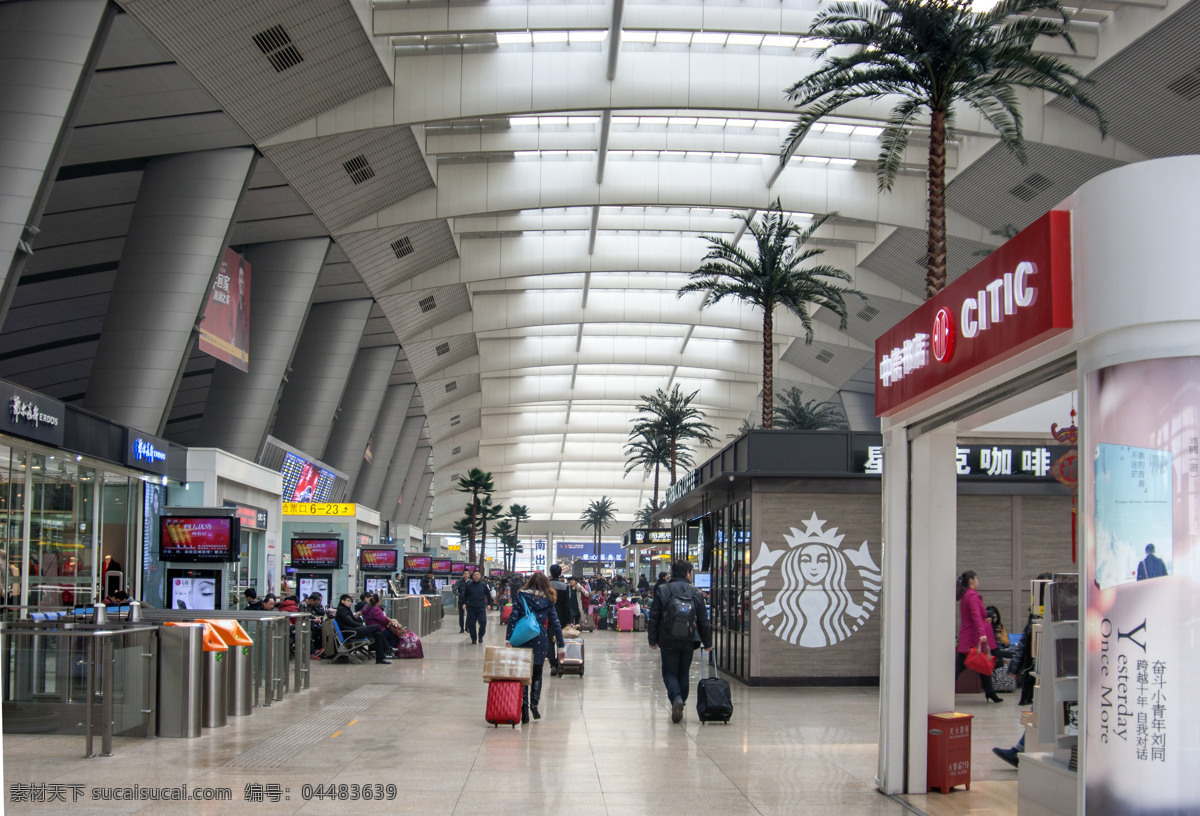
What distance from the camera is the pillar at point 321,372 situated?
37.7m

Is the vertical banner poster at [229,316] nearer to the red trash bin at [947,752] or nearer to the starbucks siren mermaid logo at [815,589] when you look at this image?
the starbucks siren mermaid logo at [815,589]

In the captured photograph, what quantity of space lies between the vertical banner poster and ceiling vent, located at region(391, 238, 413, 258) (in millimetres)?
5553

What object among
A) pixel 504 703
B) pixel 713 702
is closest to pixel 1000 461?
pixel 713 702

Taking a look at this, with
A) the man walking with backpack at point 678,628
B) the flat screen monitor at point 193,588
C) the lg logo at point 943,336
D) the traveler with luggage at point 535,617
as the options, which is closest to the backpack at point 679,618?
the man walking with backpack at point 678,628

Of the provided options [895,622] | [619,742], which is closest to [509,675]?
[619,742]

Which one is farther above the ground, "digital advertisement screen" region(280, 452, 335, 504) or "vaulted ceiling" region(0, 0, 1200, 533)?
"vaulted ceiling" region(0, 0, 1200, 533)

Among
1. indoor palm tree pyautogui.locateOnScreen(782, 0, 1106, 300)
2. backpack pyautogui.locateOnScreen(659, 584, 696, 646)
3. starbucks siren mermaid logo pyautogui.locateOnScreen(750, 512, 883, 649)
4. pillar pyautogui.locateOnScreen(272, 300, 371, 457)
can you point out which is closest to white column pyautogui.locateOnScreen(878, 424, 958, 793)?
backpack pyautogui.locateOnScreen(659, 584, 696, 646)

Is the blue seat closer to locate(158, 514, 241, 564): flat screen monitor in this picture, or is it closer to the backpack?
locate(158, 514, 241, 564): flat screen monitor

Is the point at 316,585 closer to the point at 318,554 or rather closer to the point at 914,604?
the point at 318,554

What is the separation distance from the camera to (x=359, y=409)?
4556cm

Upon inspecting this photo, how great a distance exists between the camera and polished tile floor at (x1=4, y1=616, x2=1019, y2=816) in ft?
24.3

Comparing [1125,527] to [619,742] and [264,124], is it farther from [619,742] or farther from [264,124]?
[264,124]

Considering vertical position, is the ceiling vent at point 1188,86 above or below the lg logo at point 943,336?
above

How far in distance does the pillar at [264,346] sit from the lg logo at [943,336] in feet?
82.4
